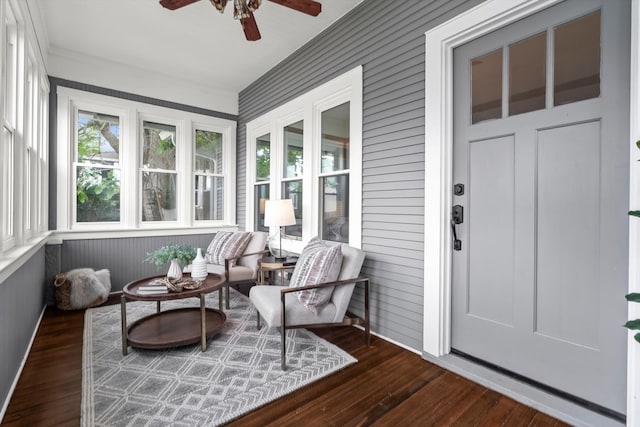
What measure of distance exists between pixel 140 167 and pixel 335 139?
118 inches

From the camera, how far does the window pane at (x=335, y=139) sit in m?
3.21

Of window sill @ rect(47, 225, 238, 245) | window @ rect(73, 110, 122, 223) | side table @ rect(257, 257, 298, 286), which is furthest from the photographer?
window @ rect(73, 110, 122, 223)

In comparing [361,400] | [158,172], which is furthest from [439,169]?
[158,172]

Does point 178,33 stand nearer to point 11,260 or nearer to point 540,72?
point 11,260

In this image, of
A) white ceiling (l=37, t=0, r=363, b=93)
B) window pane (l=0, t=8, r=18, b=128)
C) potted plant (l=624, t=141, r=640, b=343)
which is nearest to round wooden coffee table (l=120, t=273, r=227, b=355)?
window pane (l=0, t=8, r=18, b=128)

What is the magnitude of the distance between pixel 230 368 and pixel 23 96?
2643mm

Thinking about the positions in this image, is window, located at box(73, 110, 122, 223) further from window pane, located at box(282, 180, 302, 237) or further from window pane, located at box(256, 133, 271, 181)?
window pane, located at box(282, 180, 302, 237)

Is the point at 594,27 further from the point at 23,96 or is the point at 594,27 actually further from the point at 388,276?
the point at 23,96

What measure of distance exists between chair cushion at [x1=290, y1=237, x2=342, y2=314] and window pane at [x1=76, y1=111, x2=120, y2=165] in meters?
3.47

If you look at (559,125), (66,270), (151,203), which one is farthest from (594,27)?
(66,270)

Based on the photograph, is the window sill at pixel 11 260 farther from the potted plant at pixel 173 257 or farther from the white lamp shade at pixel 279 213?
the white lamp shade at pixel 279 213

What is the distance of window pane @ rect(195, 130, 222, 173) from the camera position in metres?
4.96

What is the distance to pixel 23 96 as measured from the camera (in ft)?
7.67

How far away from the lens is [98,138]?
4.11 meters
